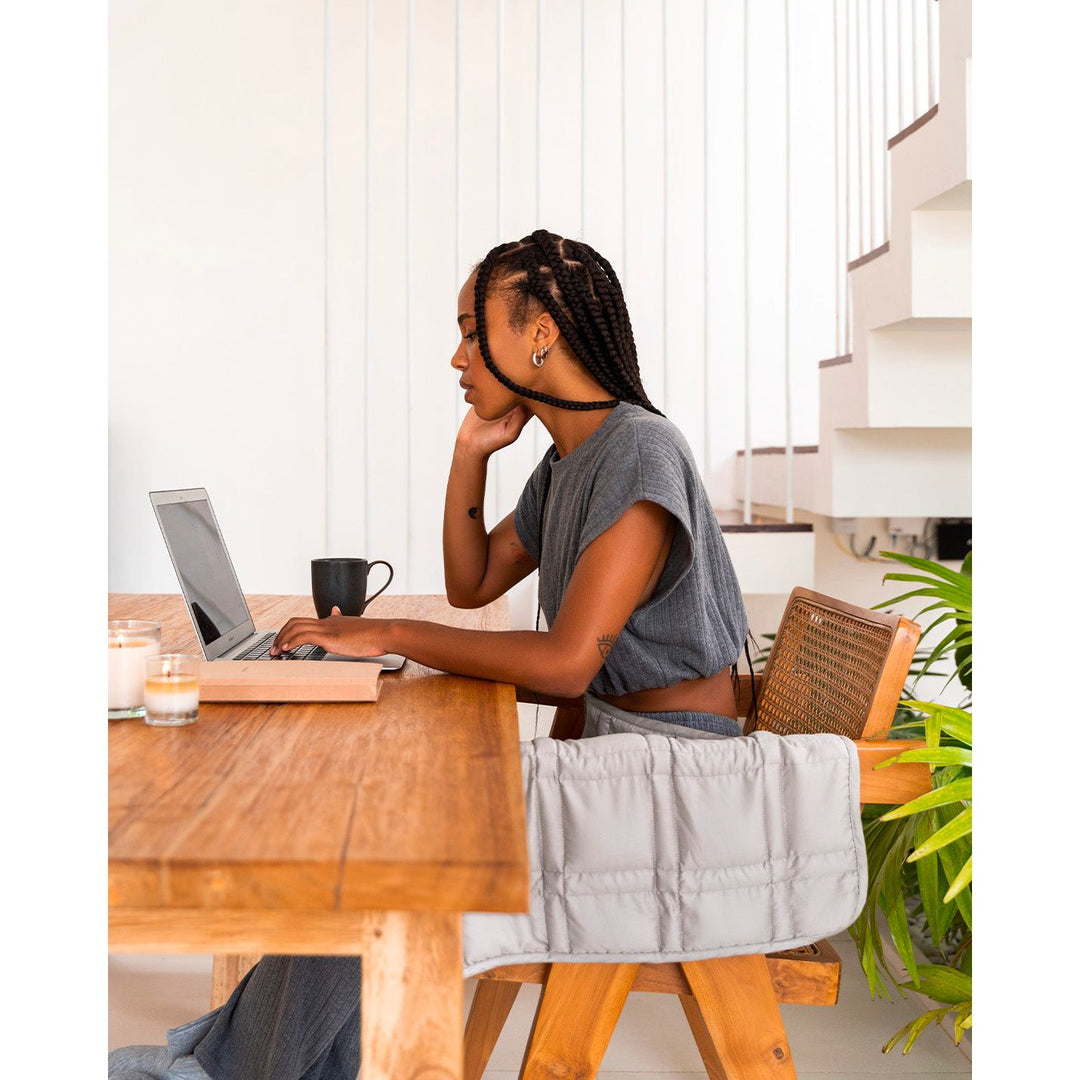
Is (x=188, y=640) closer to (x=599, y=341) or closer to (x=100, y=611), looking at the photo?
(x=599, y=341)

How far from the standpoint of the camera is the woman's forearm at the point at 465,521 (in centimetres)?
188

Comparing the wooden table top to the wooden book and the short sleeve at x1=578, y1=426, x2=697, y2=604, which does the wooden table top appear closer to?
the wooden book

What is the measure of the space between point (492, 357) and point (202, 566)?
47 cm

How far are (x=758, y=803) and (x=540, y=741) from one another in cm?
24

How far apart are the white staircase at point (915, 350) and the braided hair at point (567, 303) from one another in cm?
109

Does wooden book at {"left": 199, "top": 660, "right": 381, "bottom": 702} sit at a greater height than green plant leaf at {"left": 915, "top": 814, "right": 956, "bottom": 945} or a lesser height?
greater

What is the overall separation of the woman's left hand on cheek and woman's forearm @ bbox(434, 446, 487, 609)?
24.5 inches

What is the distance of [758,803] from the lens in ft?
3.86

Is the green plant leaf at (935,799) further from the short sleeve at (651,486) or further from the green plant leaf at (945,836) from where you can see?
the short sleeve at (651,486)

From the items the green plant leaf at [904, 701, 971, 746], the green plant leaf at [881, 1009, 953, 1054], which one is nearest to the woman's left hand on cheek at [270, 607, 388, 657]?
the green plant leaf at [904, 701, 971, 746]

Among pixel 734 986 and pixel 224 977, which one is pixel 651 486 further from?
pixel 224 977

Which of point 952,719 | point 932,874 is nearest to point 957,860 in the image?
point 932,874

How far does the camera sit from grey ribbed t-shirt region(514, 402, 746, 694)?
1310 mm

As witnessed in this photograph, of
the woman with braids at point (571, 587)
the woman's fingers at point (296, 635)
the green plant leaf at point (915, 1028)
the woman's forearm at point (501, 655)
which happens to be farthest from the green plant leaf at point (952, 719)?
the woman's fingers at point (296, 635)
